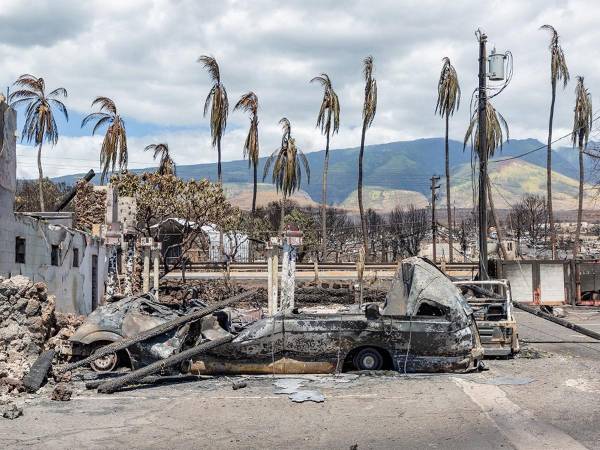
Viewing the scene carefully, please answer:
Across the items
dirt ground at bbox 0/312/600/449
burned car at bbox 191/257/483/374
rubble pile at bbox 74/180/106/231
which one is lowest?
dirt ground at bbox 0/312/600/449

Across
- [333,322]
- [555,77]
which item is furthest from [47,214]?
[555,77]

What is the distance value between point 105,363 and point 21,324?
4.94ft

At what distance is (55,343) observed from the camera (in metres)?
12.4

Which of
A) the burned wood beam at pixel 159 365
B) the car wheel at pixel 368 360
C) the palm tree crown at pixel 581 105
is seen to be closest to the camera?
the burned wood beam at pixel 159 365

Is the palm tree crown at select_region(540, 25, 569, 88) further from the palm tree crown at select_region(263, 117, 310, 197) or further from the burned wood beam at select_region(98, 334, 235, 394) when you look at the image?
the burned wood beam at select_region(98, 334, 235, 394)

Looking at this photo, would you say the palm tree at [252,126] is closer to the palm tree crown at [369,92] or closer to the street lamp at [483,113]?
the palm tree crown at [369,92]

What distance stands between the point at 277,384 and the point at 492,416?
11.0 feet

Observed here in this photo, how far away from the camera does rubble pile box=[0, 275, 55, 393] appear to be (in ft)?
36.6

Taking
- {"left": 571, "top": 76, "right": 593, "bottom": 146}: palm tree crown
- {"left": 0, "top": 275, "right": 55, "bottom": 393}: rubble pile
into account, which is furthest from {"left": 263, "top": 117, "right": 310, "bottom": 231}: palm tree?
{"left": 0, "top": 275, "right": 55, "bottom": 393}: rubble pile

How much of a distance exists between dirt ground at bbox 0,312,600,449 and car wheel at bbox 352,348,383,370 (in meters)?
0.33

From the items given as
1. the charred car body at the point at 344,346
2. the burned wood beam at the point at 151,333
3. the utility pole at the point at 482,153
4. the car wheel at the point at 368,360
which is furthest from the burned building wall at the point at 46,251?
the utility pole at the point at 482,153

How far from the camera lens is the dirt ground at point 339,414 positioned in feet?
25.5

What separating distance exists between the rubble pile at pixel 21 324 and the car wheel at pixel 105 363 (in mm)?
938

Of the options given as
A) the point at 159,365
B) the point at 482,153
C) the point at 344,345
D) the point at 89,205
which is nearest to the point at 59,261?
the point at 159,365
